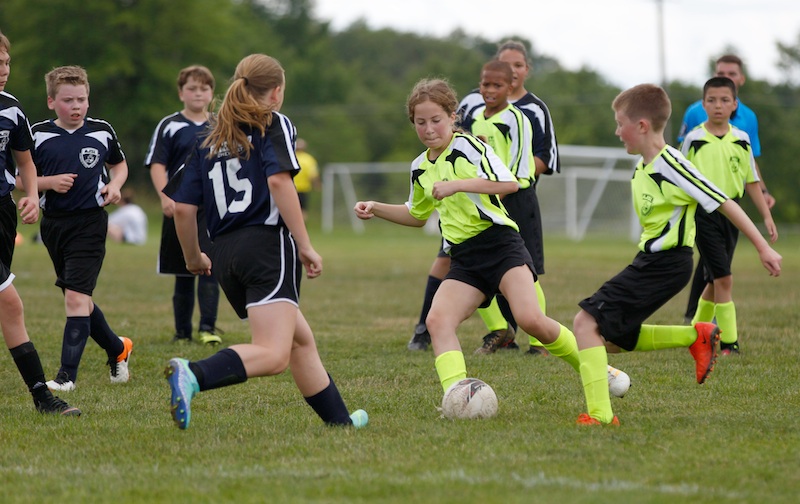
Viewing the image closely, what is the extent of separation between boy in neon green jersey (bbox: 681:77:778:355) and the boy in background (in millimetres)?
4693

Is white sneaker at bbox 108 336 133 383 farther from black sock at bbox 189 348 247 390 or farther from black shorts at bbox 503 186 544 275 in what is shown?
black shorts at bbox 503 186 544 275

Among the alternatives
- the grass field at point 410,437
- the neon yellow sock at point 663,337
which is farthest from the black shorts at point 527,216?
the neon yellow sock at point 663,337

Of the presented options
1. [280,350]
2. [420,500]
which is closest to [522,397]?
[280,350]

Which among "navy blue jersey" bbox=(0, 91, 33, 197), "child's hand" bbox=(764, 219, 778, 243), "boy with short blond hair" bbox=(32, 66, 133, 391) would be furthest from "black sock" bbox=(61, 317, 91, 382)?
"child's hand" bbox=(764, 219, 778, 243)

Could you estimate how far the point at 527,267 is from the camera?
18.4 ft

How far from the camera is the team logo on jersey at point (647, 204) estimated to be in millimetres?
5316

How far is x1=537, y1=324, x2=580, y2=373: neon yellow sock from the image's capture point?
18.4ft

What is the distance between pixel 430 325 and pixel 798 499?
222 cm

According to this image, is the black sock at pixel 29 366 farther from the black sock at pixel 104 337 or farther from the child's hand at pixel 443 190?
the child's hand at pixel 443 190

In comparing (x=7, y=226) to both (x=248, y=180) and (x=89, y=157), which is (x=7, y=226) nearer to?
(x=89, y=157)

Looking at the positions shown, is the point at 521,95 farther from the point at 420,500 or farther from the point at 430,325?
the point at 420,500

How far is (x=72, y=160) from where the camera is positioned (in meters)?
6.58

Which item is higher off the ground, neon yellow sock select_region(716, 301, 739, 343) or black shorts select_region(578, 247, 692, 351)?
black shorts select_region(578, 247, 692, 351)

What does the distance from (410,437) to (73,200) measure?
290cm
